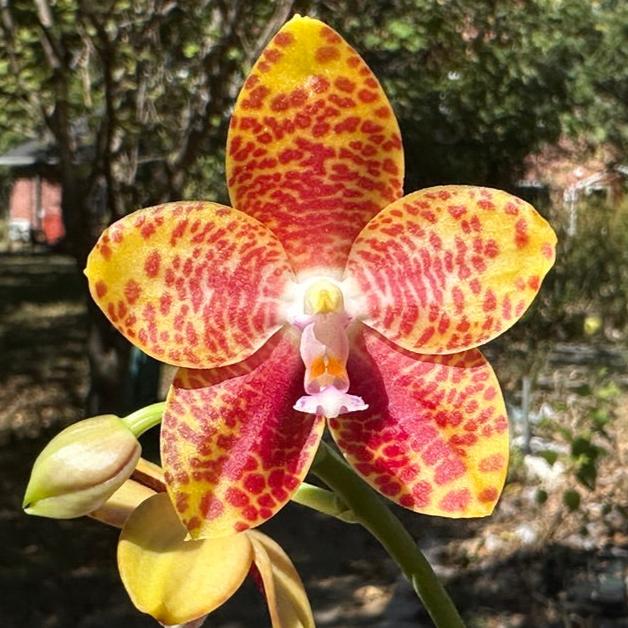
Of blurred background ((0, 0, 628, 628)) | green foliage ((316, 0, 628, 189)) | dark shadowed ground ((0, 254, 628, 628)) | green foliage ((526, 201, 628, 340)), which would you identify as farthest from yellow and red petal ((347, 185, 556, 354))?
green foliage ((526, 201, 628, 340))


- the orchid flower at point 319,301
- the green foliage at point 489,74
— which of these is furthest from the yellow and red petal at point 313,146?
the green foliage at point 489,74

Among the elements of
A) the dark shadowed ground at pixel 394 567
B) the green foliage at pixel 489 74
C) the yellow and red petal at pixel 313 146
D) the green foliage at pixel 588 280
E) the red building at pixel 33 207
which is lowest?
the red building at pixel 33 207

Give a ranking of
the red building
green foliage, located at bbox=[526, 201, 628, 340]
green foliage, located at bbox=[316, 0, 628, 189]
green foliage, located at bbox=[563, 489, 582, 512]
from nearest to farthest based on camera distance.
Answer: green foliage, located at bbox=[563, 489, 582, 512] < green foliage, located at bbox=[316, 0, 628, 189] < green foliage, located at bbox=[526, 201, 628, 340] < the red building

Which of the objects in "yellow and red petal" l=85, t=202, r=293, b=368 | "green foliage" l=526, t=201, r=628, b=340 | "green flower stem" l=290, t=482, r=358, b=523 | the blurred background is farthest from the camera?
"green foliage" l=526, t=201, r=628, b=340

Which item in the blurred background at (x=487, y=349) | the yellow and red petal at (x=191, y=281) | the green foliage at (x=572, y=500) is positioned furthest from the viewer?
the blurred background at (x=487, y=349)

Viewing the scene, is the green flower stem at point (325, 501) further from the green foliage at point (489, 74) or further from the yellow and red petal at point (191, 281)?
the green foliage at point (489, 74)

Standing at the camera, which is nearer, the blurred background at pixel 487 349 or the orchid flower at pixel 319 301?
the orchid flower at pixel 319 301

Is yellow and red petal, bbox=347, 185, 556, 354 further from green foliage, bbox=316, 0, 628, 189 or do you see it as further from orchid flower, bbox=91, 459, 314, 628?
green foliage, bbox=316, 0, 628, 189
